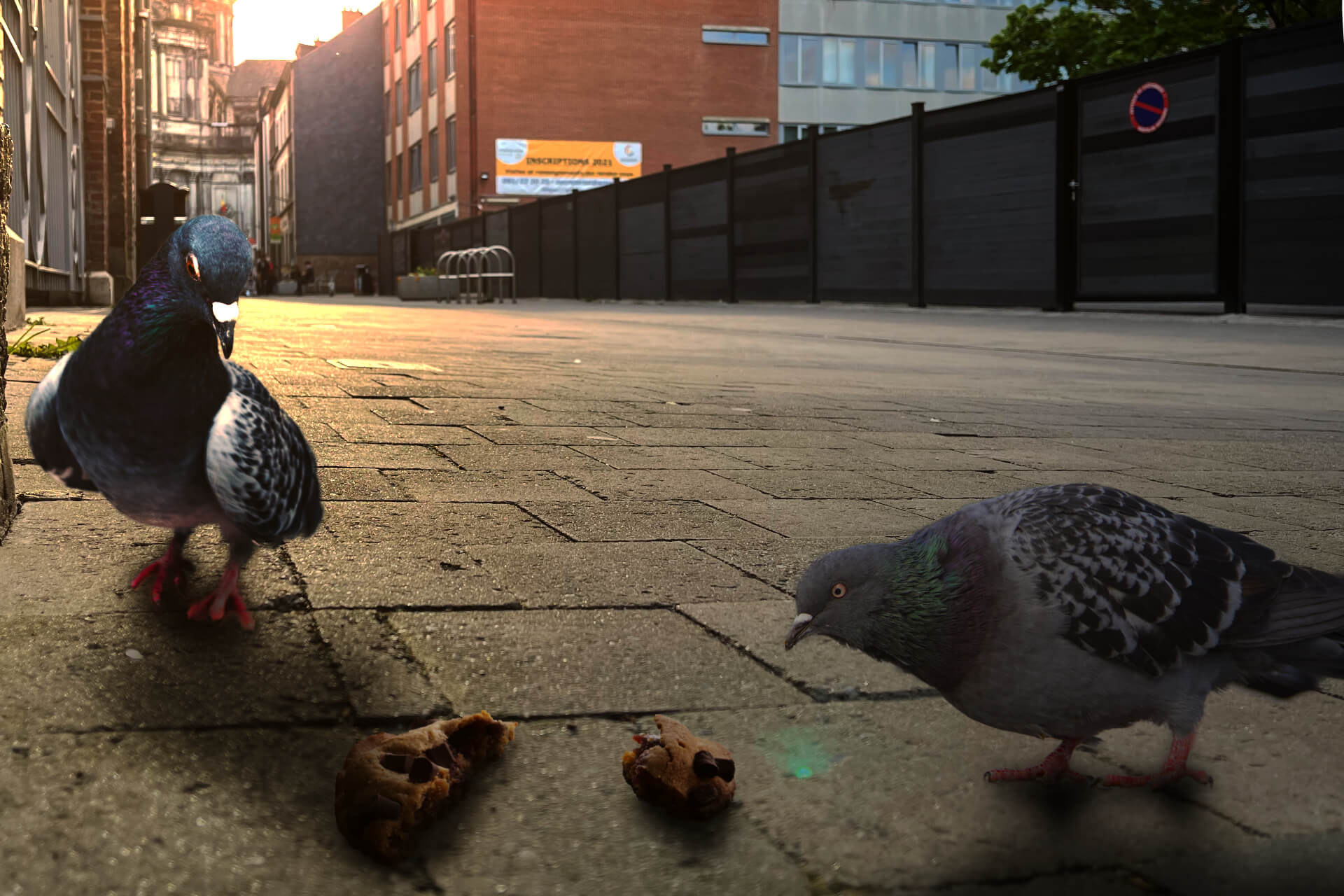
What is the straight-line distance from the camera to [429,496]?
147 inches

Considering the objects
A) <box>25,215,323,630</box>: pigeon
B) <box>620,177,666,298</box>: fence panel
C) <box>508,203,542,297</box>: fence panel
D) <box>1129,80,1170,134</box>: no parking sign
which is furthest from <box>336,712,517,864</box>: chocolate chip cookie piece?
<box>508,203,542,297</box>: fence panel

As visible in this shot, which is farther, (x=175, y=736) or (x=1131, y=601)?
(x=175, y=736)

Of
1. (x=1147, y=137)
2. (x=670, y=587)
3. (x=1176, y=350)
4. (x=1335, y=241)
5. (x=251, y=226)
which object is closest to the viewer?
(x=670, y=587)

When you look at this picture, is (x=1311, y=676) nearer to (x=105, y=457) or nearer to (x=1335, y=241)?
(x=105, y=457)

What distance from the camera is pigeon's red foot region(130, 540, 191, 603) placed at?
2488 mm

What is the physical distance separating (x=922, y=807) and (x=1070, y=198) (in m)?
16.2

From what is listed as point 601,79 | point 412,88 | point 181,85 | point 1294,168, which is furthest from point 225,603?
point 181,85

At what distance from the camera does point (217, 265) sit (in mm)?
1902

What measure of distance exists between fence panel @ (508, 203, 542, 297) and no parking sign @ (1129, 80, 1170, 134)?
840 inches

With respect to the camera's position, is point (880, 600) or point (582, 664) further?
point (582, 664)

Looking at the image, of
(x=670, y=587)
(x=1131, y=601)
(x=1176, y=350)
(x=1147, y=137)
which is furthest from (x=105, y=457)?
(x=1147, y=137)

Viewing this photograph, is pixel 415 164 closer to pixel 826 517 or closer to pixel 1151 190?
pixel 1151 190

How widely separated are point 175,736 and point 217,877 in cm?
43

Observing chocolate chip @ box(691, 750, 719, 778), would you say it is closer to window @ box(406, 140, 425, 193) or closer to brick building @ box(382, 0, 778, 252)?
brick building @ box(382, 0, 778, 252)
